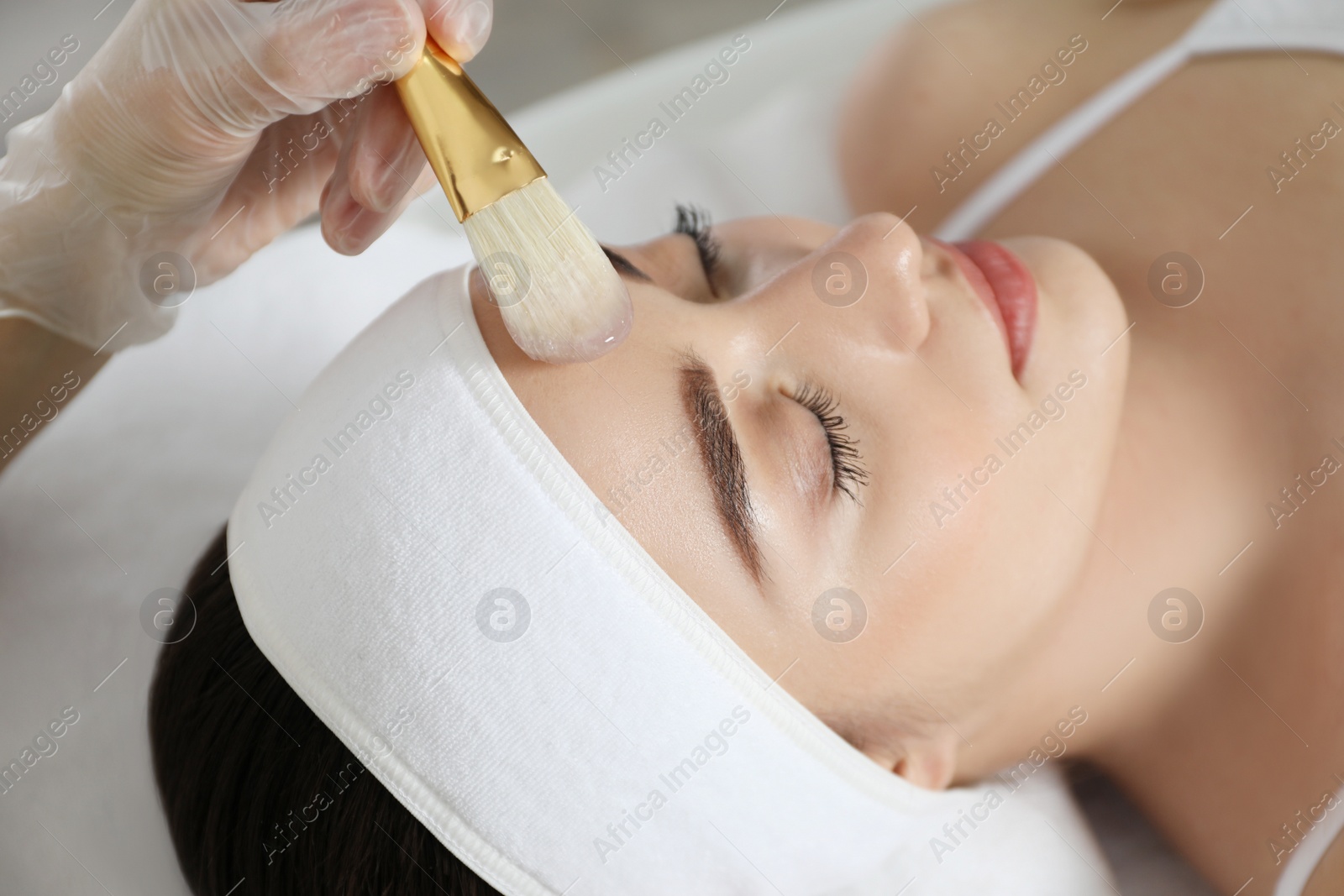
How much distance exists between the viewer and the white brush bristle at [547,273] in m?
0.66

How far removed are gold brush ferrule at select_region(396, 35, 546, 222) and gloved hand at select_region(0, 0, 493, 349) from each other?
0.05 meters

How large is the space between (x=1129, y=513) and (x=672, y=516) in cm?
54

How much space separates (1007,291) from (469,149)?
524 mm

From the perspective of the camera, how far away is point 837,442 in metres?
0.77

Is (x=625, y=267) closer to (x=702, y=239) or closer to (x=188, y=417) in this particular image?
(x=702, y=239)

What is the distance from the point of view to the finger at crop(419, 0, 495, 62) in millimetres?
694

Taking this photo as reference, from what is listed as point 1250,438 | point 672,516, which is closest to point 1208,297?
point 1250,438

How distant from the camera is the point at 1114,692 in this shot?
990 mm
